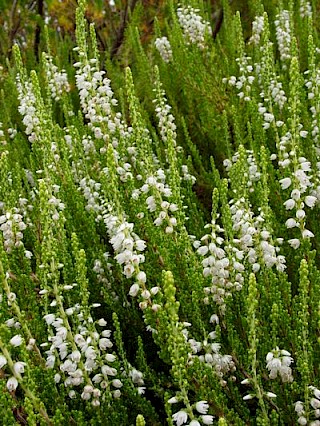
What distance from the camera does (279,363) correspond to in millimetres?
1661

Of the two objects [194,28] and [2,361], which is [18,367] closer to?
[2,361]

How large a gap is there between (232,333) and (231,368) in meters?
0.14

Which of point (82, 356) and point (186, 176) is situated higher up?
point (186, 176)

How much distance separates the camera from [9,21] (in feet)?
17.8

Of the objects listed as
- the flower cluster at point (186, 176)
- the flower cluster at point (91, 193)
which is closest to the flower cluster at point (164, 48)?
the flower cluster at point (186, 176)

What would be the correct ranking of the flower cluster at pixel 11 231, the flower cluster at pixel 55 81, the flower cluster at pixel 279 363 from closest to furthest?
the flower cluster at pixel 279 363
the flower cluster at pixel 11 231
the flower cluster at pixel 55 81

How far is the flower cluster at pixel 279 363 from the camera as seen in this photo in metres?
1.67

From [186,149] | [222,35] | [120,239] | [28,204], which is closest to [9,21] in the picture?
[222,35]

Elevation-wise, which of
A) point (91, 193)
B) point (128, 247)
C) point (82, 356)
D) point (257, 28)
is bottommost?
point (82, 356)

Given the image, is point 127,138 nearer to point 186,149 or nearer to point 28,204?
point 28,204

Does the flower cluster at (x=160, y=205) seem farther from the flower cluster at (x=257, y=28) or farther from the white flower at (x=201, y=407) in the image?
the flower cluster at (x=257, y=28)

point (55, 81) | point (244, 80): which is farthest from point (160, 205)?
point (55, 81)

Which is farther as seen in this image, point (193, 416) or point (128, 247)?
point (128, 247)

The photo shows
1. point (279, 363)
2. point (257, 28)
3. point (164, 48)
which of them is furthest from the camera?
point (164, 48)
